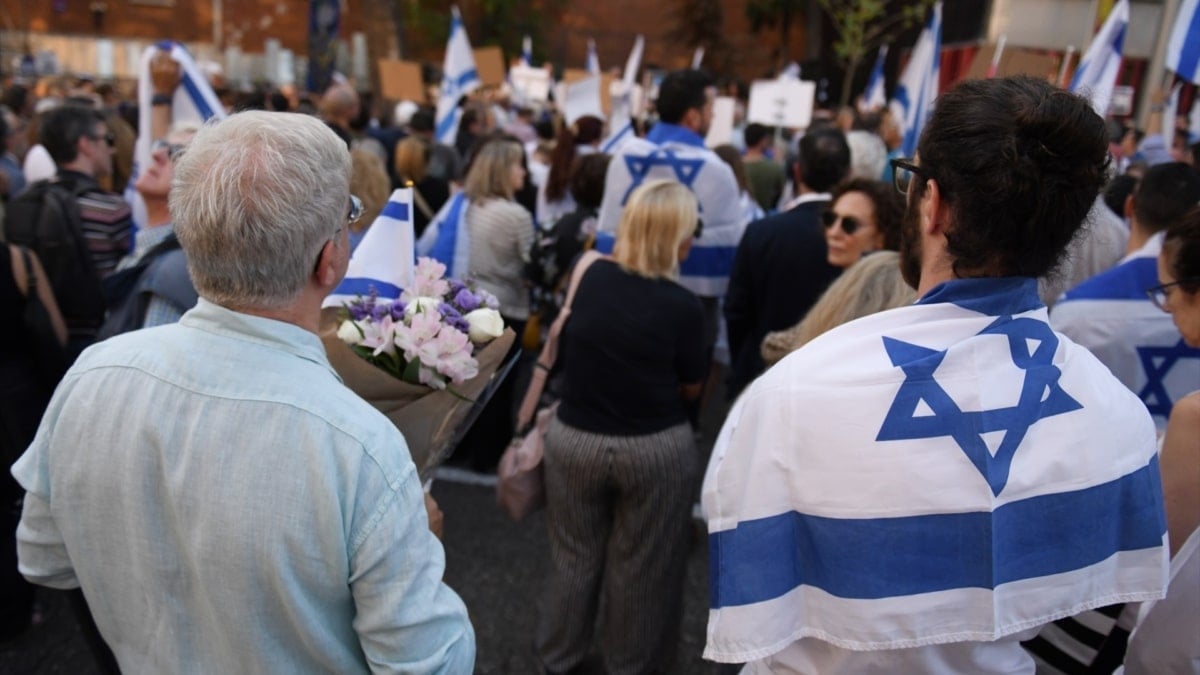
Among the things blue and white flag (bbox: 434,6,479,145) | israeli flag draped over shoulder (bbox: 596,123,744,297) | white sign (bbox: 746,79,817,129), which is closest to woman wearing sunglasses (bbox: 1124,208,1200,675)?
israeli flag draped over shoulder (bbox: 596,123,744,297)

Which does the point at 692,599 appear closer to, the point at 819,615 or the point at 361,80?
the point at 819,615

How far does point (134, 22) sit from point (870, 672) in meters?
29.8

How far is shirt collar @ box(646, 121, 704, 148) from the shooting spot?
483cm

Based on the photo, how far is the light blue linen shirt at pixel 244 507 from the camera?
4.21ft

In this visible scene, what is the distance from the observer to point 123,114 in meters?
8.98

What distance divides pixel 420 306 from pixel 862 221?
6.22 ft

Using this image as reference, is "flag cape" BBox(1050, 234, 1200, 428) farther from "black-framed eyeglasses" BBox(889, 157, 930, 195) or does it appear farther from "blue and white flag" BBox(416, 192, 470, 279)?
"blue and white flag" BBox(416, 192, 470, 279)

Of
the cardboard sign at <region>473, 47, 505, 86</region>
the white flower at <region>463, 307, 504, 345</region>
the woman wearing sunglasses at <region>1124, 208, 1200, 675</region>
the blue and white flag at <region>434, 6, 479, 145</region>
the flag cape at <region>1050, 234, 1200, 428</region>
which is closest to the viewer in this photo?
the woman wearing sunglasses at <region>1124, 208, 1200, 675</region>

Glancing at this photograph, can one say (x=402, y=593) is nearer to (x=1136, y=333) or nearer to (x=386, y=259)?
(x=386, y=259)

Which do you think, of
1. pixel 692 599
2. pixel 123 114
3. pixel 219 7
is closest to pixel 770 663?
pixel 692 599

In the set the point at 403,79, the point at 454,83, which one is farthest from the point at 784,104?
the point at 403,79

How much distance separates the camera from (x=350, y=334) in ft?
5.98

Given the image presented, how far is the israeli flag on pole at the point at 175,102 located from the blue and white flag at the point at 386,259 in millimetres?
2713

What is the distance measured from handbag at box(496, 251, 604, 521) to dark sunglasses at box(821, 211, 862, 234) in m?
0.87
